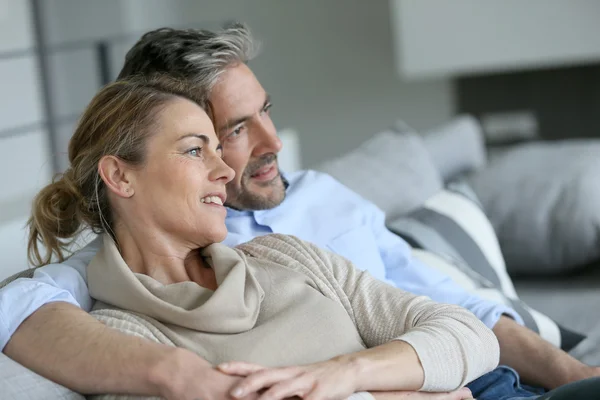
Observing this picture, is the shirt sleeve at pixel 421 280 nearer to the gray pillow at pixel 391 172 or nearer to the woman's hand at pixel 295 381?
the gray pillow at pixel 391 172

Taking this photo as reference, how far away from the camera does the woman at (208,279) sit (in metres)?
1.35

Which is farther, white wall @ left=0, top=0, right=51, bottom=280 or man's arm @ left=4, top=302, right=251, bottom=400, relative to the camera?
white wall @ left=0, top=0, right=51, bottom=280

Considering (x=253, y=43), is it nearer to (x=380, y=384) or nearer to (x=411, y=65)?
(x=380, y=384)

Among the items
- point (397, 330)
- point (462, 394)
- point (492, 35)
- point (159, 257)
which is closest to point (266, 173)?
point (159, 257)

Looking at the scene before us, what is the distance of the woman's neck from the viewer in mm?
1510

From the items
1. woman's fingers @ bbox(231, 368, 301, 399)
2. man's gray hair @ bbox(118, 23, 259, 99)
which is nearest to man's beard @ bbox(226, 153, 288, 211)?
man's gray hair @ bbox(118, 23, 259, 99)

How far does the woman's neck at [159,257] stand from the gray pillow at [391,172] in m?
0.99

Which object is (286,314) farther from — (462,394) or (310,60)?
(310,60)

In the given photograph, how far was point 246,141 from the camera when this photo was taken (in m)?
1.91

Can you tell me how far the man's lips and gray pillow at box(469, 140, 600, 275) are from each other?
1.25m

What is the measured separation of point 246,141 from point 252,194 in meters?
0.11

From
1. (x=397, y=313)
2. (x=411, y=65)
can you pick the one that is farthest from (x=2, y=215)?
(x=397, y=313)

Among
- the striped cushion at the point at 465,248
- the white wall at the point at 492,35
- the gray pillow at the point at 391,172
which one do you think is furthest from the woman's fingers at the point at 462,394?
the white wall at the point at 492,35

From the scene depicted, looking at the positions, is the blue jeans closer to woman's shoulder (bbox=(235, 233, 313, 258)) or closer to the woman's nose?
woman's shoulder (bbox=(235, 233, 313, 258))
